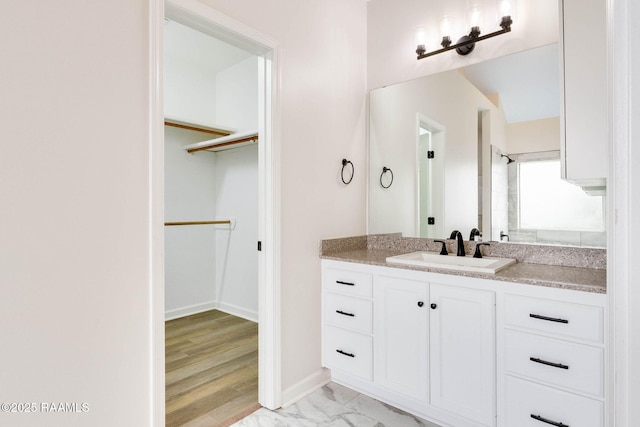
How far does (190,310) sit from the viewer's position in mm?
3873

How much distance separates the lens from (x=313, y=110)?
2305mm

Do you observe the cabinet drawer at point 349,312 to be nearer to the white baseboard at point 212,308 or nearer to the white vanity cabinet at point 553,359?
the white vanity cabinet at point 553,359

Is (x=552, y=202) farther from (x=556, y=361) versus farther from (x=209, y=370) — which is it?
(x=209, y=370)

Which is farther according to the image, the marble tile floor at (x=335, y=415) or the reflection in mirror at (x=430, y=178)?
the reflection in mirror at (x=430, y=178)

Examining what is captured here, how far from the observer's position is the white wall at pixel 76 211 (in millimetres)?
1176

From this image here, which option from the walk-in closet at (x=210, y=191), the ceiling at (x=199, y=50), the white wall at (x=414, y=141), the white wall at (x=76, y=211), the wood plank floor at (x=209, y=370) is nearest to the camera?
the white wall at (x=76, y=211)

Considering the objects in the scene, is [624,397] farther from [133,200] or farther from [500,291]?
[133,200]

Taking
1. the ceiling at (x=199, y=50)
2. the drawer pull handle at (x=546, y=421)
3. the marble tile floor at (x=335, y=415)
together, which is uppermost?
the ceiling at (x=199, y=50)

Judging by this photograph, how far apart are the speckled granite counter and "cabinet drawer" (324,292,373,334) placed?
26cm

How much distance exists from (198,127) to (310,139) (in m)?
1.86

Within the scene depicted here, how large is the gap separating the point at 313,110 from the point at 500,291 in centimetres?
152

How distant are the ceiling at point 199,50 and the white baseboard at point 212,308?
102 inches

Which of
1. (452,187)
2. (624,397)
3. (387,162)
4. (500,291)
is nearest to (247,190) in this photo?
(387,162)

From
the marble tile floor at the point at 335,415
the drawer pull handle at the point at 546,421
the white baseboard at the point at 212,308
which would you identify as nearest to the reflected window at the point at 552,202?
the drawer pull handle at the point at 546,421
